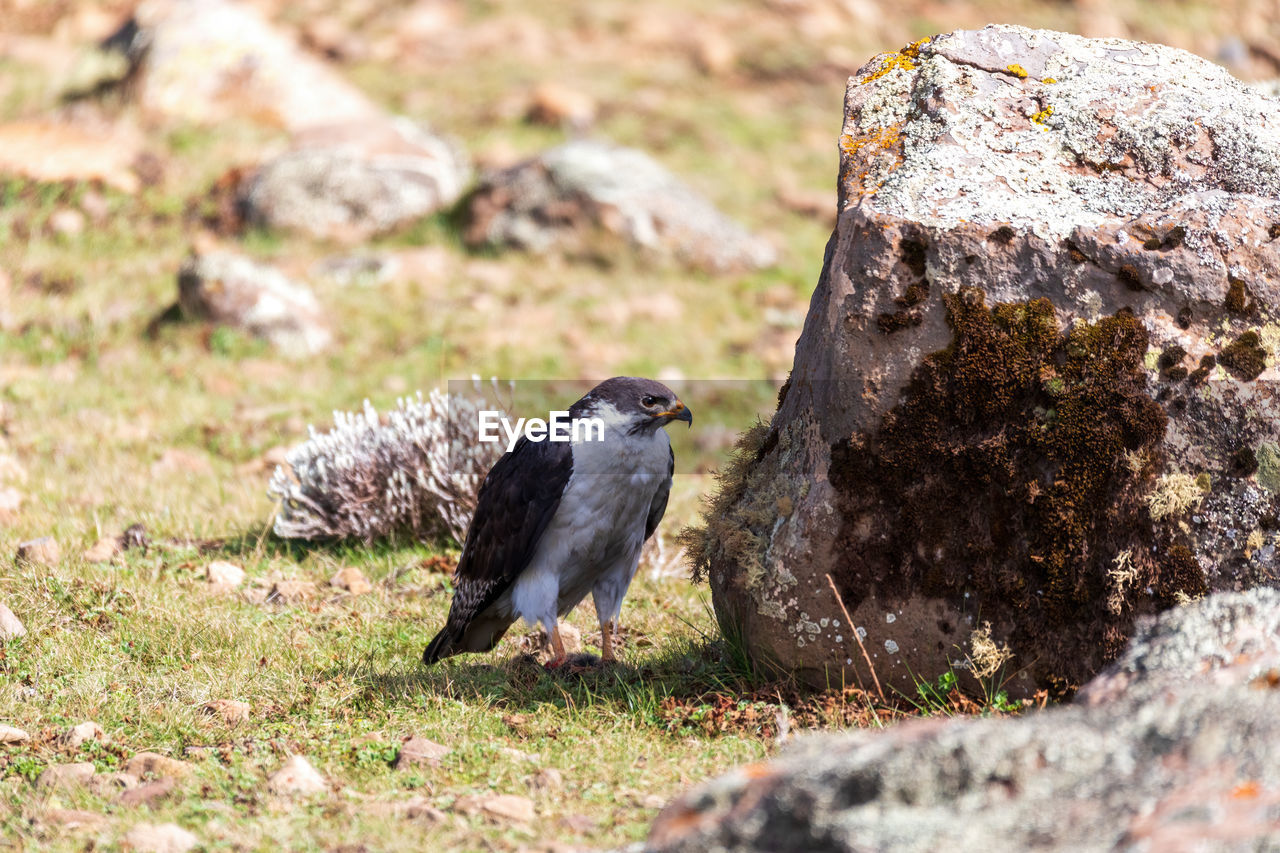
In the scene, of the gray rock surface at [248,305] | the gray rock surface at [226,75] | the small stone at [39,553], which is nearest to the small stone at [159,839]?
A: the small stone at [39,553]

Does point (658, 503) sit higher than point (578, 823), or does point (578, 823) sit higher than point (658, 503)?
point (658, 503)

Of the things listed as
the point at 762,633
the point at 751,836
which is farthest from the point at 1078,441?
the point at 751,836

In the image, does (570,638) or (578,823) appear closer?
(578,823)

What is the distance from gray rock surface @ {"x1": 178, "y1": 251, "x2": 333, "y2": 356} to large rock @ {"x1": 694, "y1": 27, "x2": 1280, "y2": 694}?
6.98m

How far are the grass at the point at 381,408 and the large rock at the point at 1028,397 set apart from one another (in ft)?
1.33

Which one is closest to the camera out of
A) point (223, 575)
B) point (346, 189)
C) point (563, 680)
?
point (563, 680)

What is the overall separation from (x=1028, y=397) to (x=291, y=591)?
156 inches

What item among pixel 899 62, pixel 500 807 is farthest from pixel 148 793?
pixel 899 62

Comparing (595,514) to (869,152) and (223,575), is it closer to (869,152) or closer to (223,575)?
(869,152)

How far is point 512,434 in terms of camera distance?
25.0 feet

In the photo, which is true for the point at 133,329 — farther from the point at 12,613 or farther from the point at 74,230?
the point at 12,613

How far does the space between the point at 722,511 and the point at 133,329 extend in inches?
309

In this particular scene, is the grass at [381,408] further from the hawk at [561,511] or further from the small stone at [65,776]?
the hawk at [561,511]

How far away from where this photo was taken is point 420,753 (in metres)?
4.41
